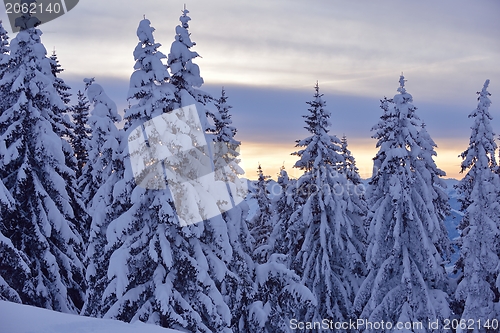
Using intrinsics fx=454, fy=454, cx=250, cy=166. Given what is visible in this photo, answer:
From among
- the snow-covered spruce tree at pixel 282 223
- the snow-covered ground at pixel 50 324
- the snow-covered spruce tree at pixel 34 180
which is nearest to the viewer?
the snow-covered ground at pixel 50 324

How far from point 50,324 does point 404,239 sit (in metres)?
18.0

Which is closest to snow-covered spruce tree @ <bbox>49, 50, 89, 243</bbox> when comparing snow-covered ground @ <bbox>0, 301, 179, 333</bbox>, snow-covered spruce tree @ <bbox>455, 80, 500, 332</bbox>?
snow-covered ground @ <bbox>0, 301, 179, 333</bbox>

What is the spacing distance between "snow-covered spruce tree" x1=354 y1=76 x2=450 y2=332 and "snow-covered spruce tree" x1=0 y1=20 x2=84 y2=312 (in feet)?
47.0

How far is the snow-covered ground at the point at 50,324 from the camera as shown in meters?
6.90

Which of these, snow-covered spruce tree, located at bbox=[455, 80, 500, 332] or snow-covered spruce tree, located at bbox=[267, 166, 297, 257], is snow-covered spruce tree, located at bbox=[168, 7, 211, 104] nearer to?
snow-covered spruce tree, located at bbox=[267, 166, 297, 257]

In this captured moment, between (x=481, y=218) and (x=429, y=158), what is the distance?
6798 millimetres

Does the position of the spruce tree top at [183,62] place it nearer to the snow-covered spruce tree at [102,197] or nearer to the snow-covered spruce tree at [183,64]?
the snow-covered spruce tree at [183,64]

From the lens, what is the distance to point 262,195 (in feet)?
128

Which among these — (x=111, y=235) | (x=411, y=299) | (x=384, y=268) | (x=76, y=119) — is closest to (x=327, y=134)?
(x=384, y=268)

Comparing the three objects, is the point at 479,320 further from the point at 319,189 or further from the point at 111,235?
the point at 111,235

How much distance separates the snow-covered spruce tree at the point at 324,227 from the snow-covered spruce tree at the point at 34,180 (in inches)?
459

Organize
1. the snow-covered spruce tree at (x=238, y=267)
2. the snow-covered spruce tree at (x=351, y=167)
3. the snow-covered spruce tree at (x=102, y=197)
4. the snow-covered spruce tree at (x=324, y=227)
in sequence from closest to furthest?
the snow-covered spruce tree at (x=102, y=197) → the snow-covered spruce tree at (x=238, y=267) → the snow-covered spruce tree at (x=324, y=227) → the snow-covered spruce tree at (x=351, y=167)

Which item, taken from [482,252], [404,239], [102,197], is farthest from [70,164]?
[482,252]

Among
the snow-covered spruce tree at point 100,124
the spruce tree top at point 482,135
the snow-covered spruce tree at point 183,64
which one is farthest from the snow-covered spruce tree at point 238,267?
the spruce tree top at point 482,135
